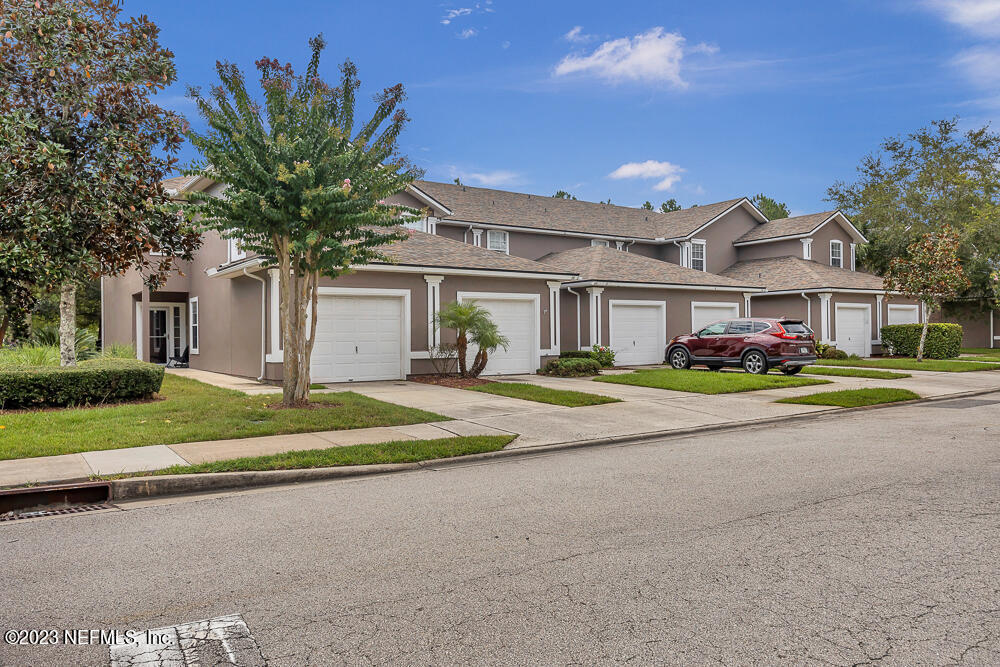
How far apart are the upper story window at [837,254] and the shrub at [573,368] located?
18390 millimetres

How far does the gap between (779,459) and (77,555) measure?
7.29m

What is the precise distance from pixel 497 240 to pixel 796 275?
1284cm

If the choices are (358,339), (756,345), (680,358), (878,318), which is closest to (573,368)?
(680,358)

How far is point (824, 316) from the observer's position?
27.7 metres

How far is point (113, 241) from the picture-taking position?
11.3m

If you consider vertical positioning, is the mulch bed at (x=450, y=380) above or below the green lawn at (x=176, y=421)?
above

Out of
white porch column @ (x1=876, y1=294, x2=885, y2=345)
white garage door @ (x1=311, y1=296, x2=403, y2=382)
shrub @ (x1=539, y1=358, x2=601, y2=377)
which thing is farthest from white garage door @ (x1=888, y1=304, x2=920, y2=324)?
white garage door @ (x1=311, y1=296, x2=403, y2=382)

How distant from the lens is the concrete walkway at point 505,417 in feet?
25.7

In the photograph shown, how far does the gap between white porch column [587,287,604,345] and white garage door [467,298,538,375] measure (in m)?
3.04

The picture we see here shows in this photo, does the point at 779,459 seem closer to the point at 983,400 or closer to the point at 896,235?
the point at 983,400

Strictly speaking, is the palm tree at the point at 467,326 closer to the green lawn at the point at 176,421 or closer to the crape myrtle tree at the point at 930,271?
the green lawn at the point at 176,421

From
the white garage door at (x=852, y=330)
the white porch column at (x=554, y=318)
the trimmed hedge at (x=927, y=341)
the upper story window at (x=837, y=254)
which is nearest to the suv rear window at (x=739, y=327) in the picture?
the white porch column at (x=554, y=318)

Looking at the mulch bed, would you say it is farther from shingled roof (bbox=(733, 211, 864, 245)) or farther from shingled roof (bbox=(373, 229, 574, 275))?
shingled roof (bbox=(733, 211, 864, 245))

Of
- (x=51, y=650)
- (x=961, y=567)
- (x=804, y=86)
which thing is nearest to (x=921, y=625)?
(x=961, y=567)
